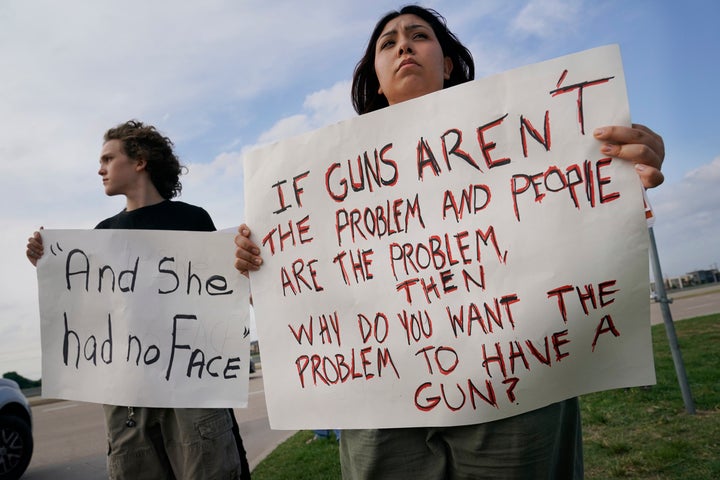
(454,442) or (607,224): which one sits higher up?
(607,224)

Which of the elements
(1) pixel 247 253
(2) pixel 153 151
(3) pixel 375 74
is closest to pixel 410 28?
(3) pixel 375 74

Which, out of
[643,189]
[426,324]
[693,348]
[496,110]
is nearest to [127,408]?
[426,324]

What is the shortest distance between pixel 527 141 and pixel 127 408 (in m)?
1.87

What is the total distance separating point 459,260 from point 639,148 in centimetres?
54

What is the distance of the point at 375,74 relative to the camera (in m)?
2.17

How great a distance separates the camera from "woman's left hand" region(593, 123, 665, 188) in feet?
4.77

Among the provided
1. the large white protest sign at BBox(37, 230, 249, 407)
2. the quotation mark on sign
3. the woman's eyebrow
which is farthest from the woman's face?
the quotation mark on sign

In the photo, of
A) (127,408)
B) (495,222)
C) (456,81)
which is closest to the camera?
(495,222)

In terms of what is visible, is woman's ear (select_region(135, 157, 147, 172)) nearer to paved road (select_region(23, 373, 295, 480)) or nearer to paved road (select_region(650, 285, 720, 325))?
paved road (select_region(23, 373, 295, 480))

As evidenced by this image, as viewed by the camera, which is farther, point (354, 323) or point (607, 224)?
point (354, 323)

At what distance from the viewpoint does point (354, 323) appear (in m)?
1.73

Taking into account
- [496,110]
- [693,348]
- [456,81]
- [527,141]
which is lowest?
[693,348]

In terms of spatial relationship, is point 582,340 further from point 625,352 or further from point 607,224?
point 607,224

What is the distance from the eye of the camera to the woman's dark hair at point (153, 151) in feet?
9.40
